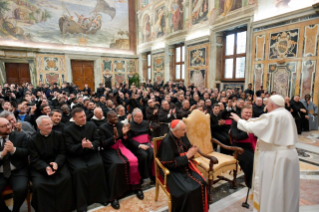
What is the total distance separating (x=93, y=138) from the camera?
3.16 metres

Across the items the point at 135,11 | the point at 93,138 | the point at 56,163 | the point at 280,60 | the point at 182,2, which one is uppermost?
the point at 135,11

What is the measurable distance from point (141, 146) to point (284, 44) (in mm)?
7502

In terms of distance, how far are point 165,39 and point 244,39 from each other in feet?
20.8

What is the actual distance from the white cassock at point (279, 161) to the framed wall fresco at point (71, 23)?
16.1m

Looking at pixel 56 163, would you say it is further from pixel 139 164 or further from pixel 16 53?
pixel 16 53

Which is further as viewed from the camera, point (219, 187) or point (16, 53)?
point (16, 53)

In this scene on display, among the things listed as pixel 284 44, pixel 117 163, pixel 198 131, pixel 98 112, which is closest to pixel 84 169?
pixel 117 163

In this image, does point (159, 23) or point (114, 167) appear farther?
point (159, 23)

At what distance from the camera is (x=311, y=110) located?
6.88 meters

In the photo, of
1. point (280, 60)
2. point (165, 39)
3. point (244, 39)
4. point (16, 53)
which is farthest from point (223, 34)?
point (16, 53)

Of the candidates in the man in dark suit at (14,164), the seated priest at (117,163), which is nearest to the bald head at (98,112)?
the seated priest at (117,163)

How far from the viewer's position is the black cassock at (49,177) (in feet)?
8.29

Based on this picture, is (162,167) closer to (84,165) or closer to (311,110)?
(84,165)

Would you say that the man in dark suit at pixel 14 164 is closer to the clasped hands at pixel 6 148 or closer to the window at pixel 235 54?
the clasped hands at pixel 6 148
